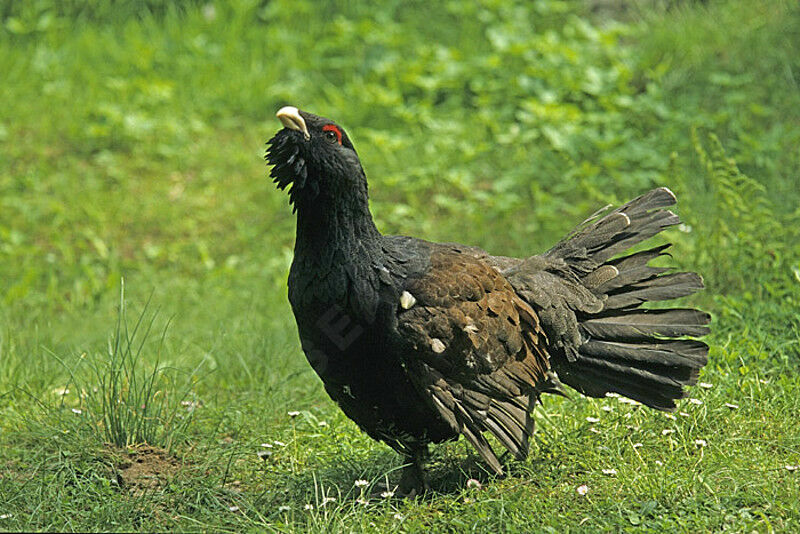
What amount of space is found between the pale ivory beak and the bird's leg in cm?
153

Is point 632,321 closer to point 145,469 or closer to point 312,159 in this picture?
point 312,159

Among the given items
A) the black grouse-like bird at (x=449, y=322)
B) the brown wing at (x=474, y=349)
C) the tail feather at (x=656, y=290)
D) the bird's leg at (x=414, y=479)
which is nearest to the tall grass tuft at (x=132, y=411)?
the black grouse-like bird at (x=449, y=322)

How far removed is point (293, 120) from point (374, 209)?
432 cm

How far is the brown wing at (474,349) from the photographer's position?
12.9 feet

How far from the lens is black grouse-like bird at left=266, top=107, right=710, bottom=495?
3908mm

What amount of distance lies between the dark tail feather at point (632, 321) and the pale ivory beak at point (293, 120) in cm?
154

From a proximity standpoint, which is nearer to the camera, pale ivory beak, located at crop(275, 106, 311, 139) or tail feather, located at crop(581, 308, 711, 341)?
pale ivory beak, located at crop(275, 106, 311, 139)

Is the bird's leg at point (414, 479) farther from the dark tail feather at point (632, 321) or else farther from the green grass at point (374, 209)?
the dark tail feather at point (632, 321)

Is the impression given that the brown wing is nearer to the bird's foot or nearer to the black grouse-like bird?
the black grouse-like bird

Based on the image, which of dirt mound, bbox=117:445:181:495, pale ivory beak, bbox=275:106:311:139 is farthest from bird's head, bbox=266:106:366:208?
dirt mound, bbox=117:445:181:495

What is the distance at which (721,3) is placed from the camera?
9.39m

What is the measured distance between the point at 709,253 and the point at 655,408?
1.74m

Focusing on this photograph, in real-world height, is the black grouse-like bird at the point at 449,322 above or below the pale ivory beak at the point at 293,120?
below

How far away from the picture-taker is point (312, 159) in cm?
386
